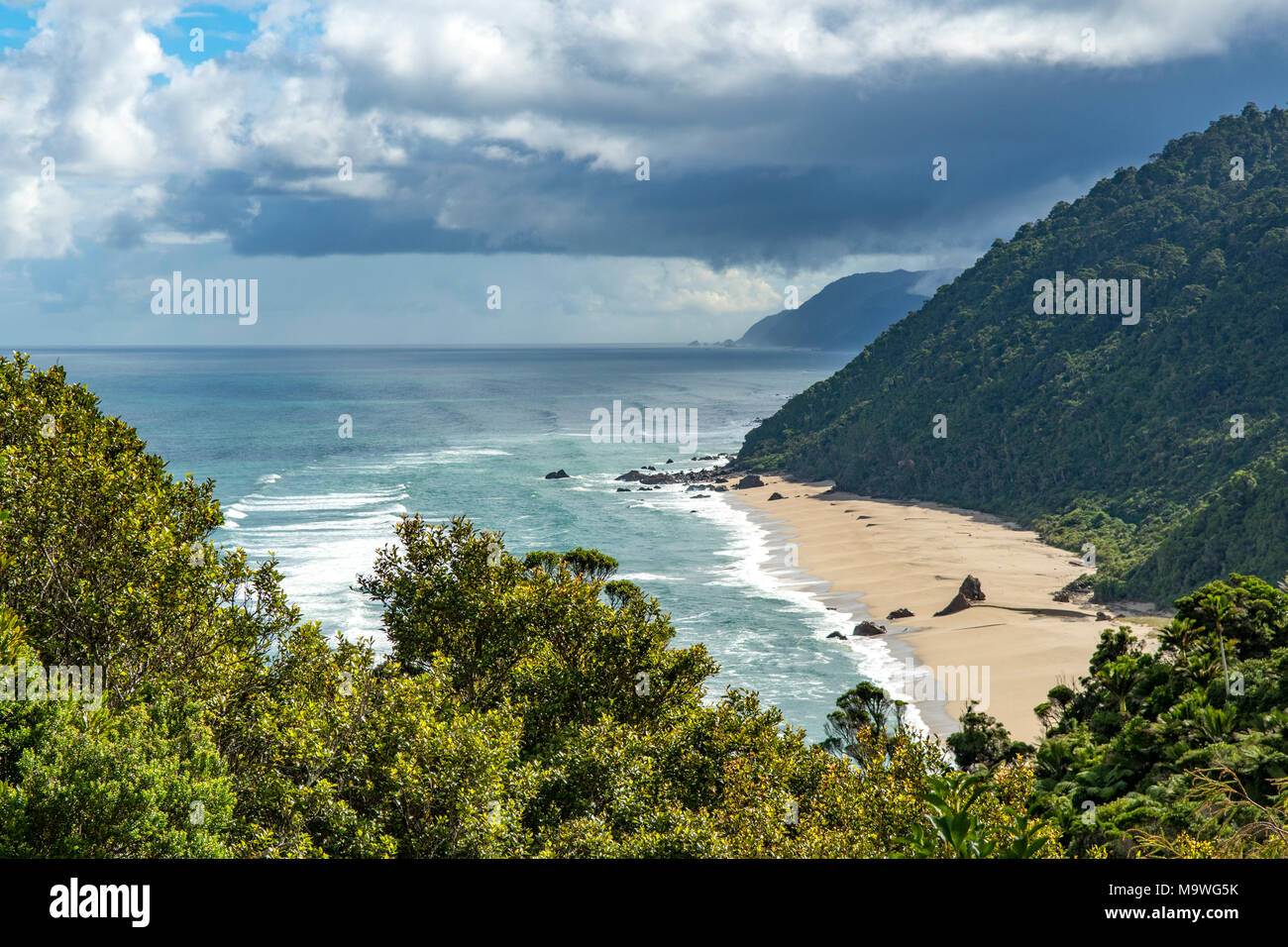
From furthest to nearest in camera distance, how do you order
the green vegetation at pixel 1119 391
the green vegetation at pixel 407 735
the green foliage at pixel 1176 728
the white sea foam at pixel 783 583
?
the green vegetation at pixel 1119 391 → the white sea foam at pixel 783 583 → the green foliage at pixel 1176 728 → the green vegetation at pixel 407 735

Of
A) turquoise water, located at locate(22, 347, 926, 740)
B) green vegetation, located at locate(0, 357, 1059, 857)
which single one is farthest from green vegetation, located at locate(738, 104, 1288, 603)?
green vegetation, located at locate(0, 357, 1059, 857)

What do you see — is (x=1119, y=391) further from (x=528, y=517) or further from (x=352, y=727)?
(x=352, y=727)

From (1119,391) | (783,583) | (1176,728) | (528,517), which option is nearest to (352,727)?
(1176,728)

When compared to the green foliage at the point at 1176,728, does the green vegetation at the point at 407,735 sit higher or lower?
higher

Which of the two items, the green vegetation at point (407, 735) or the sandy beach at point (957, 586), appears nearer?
the green vegetation at point (407, 735)

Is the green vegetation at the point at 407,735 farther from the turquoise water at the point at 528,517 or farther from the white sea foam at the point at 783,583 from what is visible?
the turquoise water at the point at 528,517

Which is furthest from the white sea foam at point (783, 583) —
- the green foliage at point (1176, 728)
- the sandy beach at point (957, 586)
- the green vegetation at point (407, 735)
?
the green vegetation at point (407, 735)
